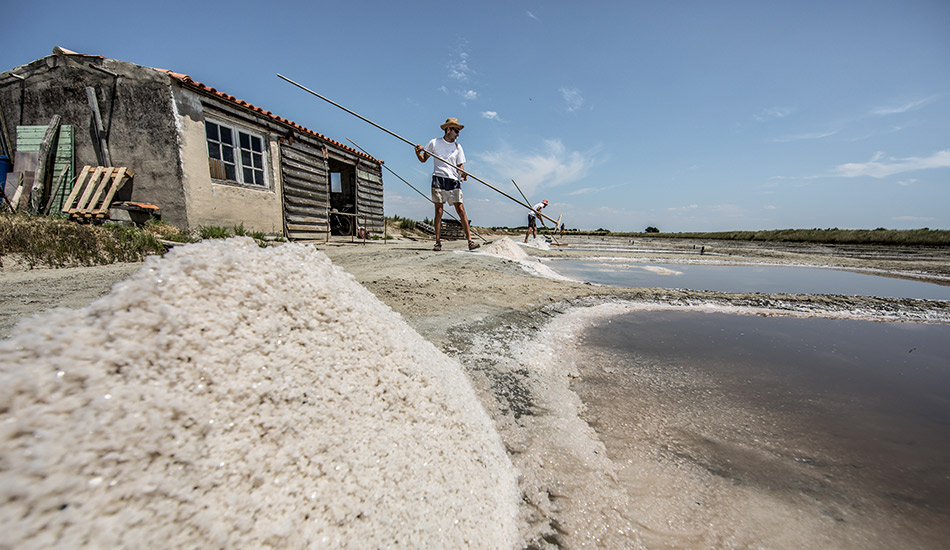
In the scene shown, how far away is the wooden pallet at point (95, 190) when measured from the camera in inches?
257

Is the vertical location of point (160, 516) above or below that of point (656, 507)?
above

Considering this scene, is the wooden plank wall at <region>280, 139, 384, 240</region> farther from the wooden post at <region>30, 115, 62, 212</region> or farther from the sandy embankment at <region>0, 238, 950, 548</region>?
the sandy embankment at <region>0, 238, 950, 548</region>

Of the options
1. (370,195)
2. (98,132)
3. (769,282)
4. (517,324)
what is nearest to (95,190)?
(98,132)

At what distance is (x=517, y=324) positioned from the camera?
2.65 meters

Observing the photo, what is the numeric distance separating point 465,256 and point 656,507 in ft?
15.3

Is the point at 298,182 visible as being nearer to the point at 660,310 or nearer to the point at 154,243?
the point at 154,243

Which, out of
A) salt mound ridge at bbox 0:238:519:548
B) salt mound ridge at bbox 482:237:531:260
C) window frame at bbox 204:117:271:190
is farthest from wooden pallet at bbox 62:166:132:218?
salt mound ridge at bbox 0:238:519:548

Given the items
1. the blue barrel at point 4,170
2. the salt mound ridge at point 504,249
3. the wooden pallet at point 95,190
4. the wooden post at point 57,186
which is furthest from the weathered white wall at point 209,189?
the salt mound ridge at point 504,249

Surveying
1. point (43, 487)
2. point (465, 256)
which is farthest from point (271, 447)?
point (465, 256)

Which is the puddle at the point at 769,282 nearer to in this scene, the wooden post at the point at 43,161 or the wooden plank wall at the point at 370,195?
the wooden plank wall at the point at 370,195

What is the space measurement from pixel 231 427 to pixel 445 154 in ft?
20.7

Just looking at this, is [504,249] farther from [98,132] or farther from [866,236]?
[866,236]

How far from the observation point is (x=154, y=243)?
16.3 feet

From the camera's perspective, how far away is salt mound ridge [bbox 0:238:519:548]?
0.51 m
